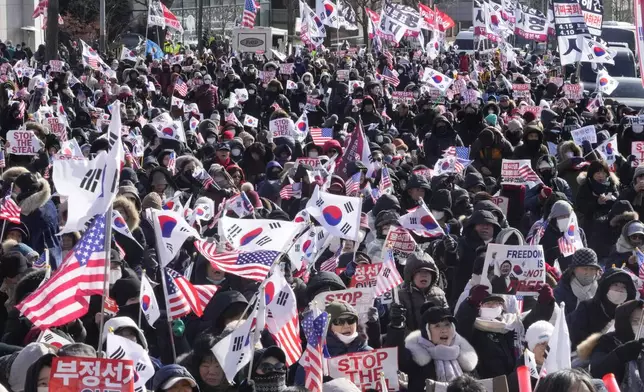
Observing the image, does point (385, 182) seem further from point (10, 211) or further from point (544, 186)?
point (10, 211)

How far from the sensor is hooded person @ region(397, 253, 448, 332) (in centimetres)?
835

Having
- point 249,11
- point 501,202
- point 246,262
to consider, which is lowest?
point 501,202

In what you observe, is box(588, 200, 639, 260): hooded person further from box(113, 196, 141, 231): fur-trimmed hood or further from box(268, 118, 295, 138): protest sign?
box(268, 118, 295, 138): protest sign

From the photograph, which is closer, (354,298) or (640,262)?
(354,298)

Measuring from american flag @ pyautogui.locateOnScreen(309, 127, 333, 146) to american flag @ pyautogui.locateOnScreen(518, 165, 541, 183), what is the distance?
304cm

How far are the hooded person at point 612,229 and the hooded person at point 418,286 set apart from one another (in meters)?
3.11

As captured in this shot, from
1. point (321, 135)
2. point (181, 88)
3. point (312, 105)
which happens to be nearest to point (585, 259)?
point (321, 135)

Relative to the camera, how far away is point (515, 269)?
28.5 feet

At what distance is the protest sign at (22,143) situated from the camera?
526 inches

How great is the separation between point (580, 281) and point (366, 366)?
2512 mm

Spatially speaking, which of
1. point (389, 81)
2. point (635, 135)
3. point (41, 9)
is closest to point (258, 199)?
point (635, 135)

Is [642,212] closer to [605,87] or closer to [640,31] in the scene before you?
[640,31]

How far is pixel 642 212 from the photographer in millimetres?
12156

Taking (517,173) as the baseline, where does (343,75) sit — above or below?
below
